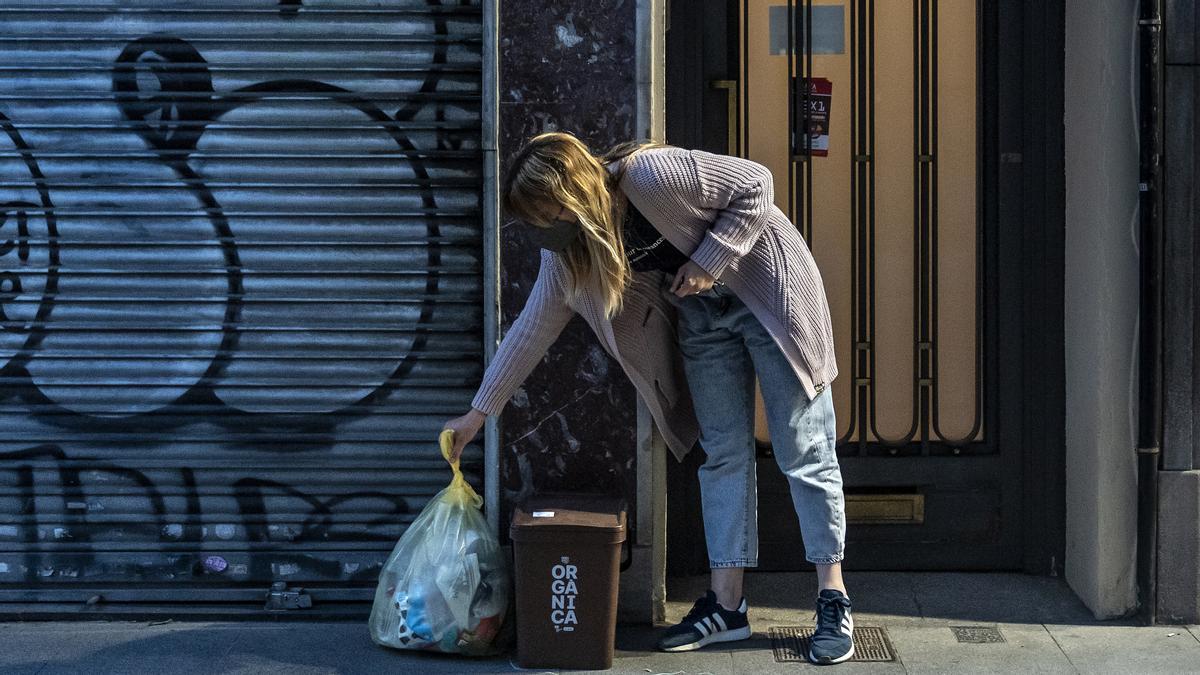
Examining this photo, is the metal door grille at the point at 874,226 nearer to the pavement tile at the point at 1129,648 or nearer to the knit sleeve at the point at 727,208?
the pavement tile at the point at 1129,648

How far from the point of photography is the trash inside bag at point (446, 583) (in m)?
4.77

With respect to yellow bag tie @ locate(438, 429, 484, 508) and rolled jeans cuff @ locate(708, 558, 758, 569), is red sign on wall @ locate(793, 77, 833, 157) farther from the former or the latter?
yellow bag tie @ locate(438, 429, 484, 508)

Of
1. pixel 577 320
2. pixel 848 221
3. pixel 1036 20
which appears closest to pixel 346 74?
pixel 577 320

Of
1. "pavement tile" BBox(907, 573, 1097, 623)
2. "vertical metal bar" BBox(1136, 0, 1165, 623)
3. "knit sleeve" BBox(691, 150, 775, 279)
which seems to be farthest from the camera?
"pavement tile" BBox(907, 573, 1097, 623)

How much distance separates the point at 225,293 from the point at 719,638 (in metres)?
2.11

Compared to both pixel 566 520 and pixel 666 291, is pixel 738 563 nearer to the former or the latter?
pixel 566 520

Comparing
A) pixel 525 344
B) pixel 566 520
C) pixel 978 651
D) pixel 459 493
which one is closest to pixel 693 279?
pixel 525 344

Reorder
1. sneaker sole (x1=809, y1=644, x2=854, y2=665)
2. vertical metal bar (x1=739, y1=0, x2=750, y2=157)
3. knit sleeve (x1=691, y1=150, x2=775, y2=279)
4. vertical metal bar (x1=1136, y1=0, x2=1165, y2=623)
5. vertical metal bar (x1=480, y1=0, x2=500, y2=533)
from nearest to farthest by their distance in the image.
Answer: knit sleeve (x1=691, y1=150, x2=775, y2=279) < sneaker sole (x1=809, y1=644, x2=854, y2=665) < vertical metal bar (x1=1136, y1=0, x2=1165, y2=623) < vertical metal bar (x1=480, y1=0, x2=500, y2=533) < vertical metal bar (x1=739, y1=0, x2=750, y2=157)

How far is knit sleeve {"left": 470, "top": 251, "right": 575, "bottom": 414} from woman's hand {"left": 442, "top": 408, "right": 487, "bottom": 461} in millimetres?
39

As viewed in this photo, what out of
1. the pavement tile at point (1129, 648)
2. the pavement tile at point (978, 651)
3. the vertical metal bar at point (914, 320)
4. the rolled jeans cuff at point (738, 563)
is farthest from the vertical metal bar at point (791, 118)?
the pavement tile at point (1129, 648)

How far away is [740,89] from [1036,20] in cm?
110

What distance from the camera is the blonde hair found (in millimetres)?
4258

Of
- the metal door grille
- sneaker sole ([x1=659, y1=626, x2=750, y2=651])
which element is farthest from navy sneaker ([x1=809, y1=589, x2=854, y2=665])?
the metal door grille

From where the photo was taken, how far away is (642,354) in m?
4.84
